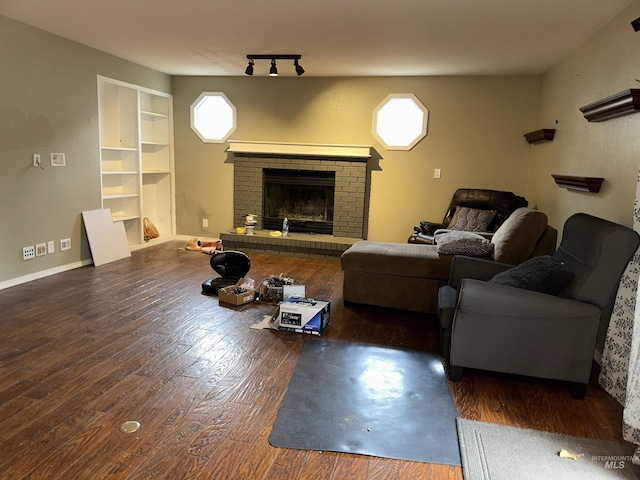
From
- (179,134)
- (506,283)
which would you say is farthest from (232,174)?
(506,283)

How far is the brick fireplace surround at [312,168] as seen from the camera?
5777mm

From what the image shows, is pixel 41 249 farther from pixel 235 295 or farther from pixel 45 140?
pixel 235 295

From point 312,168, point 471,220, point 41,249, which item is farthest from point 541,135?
point 41,249

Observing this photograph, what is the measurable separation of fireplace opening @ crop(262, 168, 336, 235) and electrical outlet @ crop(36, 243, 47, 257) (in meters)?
2.70

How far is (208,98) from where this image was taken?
6.34m

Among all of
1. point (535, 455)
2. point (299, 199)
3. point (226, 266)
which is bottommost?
point (535, 455)

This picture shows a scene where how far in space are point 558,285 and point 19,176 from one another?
173 inches

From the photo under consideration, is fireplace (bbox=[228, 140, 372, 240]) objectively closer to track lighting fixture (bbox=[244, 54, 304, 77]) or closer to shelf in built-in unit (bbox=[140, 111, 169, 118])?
shelf in built-in unit (bbox=[140, 111, 169, 118])

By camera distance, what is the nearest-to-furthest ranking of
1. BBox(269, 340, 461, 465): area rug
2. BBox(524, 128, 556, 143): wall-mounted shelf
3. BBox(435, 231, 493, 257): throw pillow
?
BBox(269, 340, 461, 465): area rug, BBox(435, 231, 493, 257): throw pillow, BBox(524, 128, 556, 143): wall-mounted shelf

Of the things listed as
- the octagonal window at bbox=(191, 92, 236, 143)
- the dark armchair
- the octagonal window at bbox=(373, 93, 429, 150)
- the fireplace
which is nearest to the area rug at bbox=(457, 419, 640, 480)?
the dark armchair

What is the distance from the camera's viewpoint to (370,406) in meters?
2.28

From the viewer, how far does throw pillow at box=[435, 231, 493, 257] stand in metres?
3.38

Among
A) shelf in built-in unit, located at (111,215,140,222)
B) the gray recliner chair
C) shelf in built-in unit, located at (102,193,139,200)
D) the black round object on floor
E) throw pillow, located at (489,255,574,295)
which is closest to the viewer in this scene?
the gray recliner chair

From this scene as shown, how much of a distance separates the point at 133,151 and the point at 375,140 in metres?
3.06
